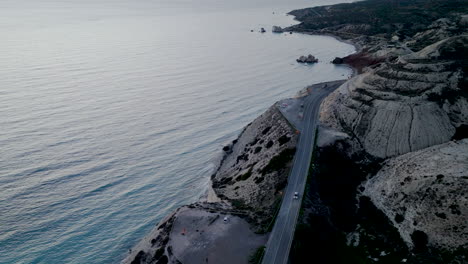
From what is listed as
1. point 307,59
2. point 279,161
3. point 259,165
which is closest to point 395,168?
point 279,161

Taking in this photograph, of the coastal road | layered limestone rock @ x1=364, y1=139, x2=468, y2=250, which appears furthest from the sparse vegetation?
layered limestone rock @ x1=364, y1=139, x2=468, y2=250

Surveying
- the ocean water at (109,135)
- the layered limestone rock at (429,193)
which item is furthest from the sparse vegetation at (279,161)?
the ocean water at (109,135)

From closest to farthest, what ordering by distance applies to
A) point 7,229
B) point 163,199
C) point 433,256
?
point 433,256
point 7,229
point 163,199

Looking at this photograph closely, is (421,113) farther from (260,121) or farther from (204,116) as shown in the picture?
(204,116)

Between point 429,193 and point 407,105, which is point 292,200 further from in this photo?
point 407,105

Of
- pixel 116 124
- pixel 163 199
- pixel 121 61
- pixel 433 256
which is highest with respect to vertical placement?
pixel 121 61

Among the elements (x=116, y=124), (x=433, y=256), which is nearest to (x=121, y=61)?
(x=116, y=124)
